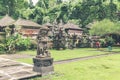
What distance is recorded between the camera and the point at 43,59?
13.1m

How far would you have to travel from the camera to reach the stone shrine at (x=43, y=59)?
1304 centimetres

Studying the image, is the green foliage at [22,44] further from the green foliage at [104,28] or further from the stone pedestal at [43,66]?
the stone pedestal at [43,66]

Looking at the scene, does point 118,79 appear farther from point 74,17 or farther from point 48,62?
point 74,17

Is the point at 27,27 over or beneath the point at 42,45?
over

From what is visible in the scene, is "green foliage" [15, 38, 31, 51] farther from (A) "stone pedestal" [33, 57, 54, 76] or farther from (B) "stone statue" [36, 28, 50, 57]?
(A) "stone pedestal" [33, 57, 54, 76]

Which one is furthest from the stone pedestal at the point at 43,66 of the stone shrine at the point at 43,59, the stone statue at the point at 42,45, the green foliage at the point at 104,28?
the green foliage at the point at 104,28

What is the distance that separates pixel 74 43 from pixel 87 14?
2630 cm

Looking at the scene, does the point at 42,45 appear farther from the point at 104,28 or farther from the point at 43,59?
the point at 104,28

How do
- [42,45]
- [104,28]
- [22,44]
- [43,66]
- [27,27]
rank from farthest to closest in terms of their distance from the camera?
[27,27], [104,28], [22,44], [42,45], [43,66]

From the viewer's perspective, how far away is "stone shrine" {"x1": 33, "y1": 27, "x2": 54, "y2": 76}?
1304 cm

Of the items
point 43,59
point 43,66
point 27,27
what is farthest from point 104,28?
point 43,66

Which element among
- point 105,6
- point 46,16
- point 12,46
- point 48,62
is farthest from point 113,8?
point 48,62

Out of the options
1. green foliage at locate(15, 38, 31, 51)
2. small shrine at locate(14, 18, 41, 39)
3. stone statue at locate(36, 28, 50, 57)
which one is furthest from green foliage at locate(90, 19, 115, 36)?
stone statue at locate(36, 28, 50, 57)

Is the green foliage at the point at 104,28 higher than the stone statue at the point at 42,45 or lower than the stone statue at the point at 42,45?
higher
